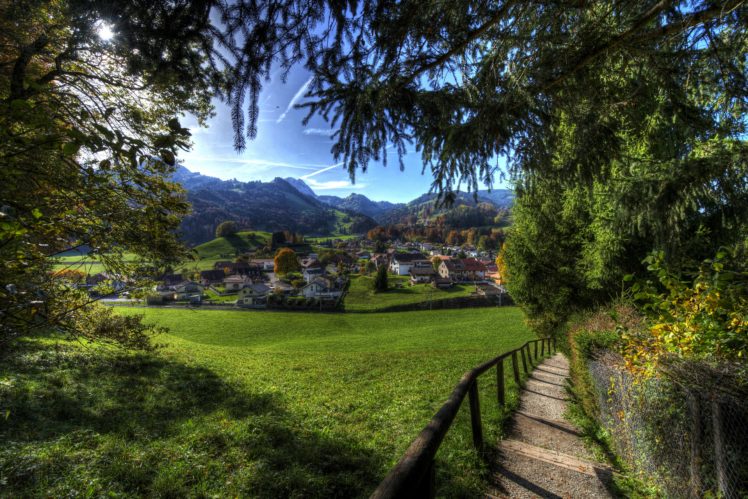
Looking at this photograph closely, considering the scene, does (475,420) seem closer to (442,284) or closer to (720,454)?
(720,454)

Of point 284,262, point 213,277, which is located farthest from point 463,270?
point 213,277

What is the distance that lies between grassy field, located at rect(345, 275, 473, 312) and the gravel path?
41.7 m

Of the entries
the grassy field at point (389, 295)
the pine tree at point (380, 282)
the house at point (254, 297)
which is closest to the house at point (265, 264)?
the house at point (254, 297)

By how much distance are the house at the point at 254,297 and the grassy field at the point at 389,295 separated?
1541 centimetres

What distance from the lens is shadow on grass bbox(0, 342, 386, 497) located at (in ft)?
10.6

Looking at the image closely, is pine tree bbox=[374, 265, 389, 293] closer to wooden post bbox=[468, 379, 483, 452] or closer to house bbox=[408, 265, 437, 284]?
house bbox=[408, 265, 437, 284]

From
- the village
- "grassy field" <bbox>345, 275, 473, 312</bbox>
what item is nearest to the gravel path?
"grassy field" <bbox>345, 275, 473, 312</bbox>

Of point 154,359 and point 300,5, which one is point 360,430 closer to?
point 300,5

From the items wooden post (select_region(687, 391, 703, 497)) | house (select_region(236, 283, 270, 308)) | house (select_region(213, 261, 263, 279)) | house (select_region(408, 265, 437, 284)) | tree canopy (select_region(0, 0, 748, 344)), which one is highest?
tree canopy (select_region(0, 0, 748, 344))

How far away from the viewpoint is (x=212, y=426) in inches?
192

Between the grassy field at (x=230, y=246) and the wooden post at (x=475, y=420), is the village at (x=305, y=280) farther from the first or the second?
the wooden post at (x=475, y=420)

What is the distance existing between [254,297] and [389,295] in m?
26.9

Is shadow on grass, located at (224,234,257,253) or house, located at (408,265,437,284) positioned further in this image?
shadow on grass, located at (224,234,257,253)

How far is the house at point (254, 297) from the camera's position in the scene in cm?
5069
